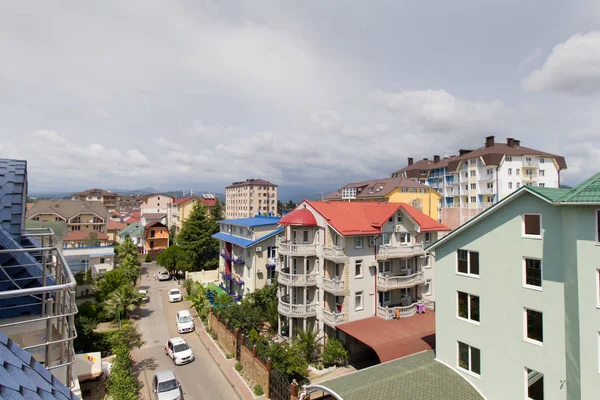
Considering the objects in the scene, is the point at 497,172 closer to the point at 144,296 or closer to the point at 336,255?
the point at 336,255

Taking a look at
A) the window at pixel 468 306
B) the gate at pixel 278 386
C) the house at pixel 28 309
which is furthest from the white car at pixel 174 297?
the window at pixel 468 306

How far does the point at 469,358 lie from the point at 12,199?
753 inches

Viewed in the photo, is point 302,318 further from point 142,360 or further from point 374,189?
point 374,189

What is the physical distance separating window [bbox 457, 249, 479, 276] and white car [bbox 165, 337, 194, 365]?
63.7 feet

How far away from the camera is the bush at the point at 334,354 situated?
22516 millimetres

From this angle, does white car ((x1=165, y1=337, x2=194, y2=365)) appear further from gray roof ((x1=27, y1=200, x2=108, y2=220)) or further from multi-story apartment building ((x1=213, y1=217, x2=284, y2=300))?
gray roof ((x1=27, y1=200, x2=108, y2=220))

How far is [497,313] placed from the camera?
48.3 ft

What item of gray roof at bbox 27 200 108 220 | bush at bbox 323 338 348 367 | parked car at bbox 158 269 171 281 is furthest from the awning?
gray roof at bbox 27 200 108 220

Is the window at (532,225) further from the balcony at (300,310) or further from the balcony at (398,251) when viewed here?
the balcony at (300,310)

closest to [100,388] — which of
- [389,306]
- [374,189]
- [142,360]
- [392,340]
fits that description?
[142,360]

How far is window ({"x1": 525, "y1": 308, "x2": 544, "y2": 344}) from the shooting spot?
1336 cm

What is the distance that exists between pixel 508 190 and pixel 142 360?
220ft

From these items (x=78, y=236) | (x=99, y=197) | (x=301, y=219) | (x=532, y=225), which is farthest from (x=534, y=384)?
(x=99, y=197)

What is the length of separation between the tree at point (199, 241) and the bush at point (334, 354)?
103ft
